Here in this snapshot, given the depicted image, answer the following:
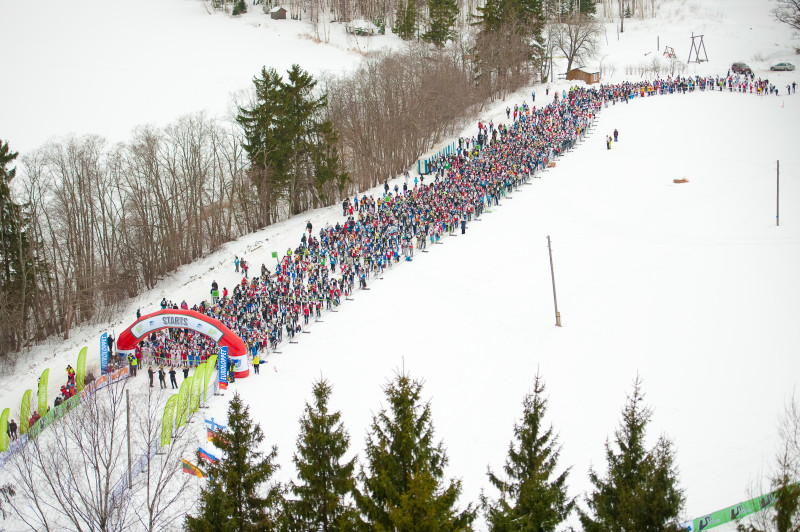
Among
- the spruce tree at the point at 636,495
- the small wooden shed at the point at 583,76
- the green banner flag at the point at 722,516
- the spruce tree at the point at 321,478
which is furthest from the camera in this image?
the small wooden shed at the point at 583,76

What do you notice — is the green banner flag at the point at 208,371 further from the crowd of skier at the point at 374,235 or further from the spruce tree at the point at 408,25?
the spruce tree at the point at 408,25

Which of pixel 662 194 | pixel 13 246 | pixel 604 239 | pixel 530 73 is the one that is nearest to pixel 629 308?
pixel 604 239

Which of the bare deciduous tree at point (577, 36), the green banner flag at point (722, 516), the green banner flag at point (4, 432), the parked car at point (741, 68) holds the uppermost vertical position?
the bare deciduous tree at point (577, 36)

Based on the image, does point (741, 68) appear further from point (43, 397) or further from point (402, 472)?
point (402, 472)

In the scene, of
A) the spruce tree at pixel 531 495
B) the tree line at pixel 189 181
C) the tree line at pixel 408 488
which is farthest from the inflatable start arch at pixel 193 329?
the spruce tree at pixel 531 495

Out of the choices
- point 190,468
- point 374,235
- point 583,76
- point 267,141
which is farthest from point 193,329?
point 583,76

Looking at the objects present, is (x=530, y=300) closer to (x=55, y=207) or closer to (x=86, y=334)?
(x=86, y=334)
